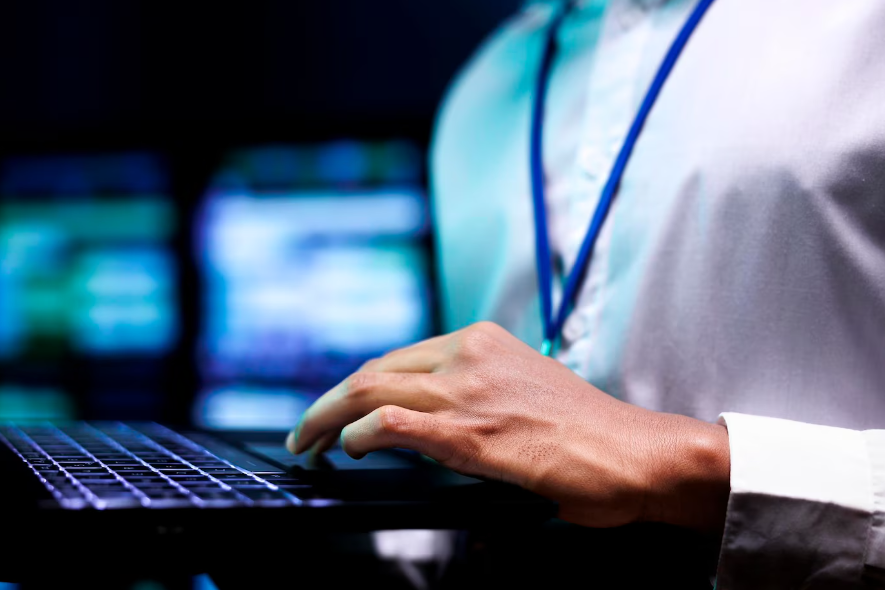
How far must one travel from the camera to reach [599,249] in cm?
73

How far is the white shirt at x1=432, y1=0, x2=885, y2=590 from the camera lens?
48 centimetres

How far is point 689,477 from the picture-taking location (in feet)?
1.63

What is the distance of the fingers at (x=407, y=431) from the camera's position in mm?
502

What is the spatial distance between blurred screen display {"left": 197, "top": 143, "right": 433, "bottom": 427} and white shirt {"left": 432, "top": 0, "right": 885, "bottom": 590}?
1.53 meters

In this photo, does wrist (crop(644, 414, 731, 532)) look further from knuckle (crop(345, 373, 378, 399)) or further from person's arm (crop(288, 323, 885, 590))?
knuckle (crop(345, 373, 378, 399))

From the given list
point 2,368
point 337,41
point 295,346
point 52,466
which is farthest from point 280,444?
point 337,41

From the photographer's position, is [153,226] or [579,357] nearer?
[579,357]

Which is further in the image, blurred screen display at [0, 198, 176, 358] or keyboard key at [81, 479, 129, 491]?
blurred screen display at [0, 198, 176, 358]

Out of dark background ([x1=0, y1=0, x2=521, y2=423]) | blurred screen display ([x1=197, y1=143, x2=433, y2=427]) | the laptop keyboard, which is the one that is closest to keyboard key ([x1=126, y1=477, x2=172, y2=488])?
the laptop keyboard

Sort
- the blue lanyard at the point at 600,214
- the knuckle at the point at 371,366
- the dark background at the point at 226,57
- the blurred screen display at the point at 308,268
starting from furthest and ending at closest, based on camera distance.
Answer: the dark background at the point at 226,57
the blurred screen display at the point at 308,268
the blue lanyard at the point at 600,214
the knuckle at the point at 371,366

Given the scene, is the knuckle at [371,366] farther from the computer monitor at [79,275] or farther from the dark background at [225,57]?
the dark background at [225,57]

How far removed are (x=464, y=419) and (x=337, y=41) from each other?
98.2 inches

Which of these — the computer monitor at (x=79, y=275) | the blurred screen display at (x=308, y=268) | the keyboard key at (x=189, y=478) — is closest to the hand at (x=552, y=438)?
the keyboard key at (x=189, y=478)

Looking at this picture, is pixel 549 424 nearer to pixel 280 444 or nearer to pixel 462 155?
pixel 280 444
